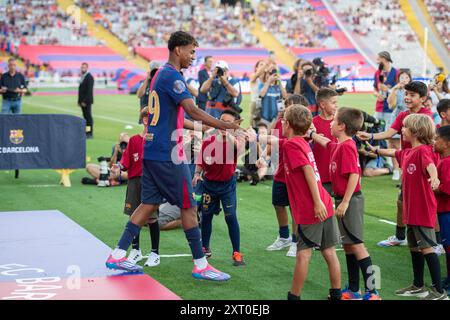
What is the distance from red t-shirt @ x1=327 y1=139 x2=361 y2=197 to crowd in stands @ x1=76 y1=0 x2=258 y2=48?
167ft

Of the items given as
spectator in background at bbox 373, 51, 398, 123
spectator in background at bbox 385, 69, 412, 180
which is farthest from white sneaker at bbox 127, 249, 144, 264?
spectator in background at bbox 373, 51, 398, 123

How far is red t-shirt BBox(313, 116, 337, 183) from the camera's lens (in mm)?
8391

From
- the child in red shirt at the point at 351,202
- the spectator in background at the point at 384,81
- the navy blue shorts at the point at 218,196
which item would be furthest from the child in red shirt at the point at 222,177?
the spectator in background at the point at 384,81

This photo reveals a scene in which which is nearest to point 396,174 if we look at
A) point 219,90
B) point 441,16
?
point 219,90

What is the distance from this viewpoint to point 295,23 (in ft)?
Answer: 208

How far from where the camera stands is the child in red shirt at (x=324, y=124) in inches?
322

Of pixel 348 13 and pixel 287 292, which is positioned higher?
pixel 348 13

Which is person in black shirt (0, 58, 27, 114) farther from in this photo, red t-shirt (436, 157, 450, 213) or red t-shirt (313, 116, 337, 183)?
red t-shirt (436, 157, 450, 213)

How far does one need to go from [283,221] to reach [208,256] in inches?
41.0

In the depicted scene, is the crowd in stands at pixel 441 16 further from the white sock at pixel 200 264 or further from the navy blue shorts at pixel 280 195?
the white sock at pixel 200 264

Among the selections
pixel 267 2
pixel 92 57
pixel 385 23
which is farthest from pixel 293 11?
pixel 92 57

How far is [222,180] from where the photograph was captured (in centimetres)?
847

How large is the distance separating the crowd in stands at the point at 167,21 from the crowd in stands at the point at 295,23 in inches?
80.9
